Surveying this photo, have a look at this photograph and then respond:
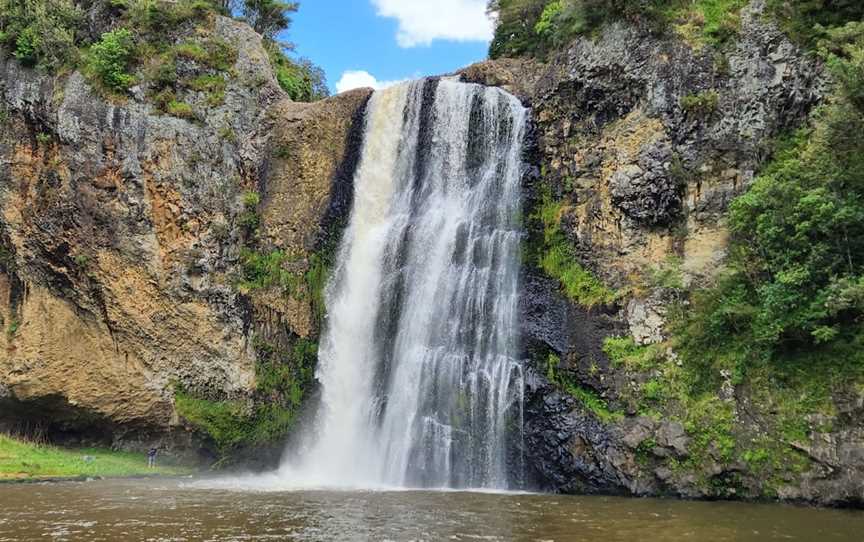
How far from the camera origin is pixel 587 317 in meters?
19.7

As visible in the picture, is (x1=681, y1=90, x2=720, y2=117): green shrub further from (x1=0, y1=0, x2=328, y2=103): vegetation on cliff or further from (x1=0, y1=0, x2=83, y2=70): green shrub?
(x1=0, y1=0, x2=83, y2=70): green shrub

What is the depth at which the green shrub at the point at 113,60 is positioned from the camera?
2614 centimetres

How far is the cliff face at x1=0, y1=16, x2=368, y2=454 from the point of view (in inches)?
938

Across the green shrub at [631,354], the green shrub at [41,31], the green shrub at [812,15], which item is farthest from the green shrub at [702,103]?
the green shrub at [41,31]

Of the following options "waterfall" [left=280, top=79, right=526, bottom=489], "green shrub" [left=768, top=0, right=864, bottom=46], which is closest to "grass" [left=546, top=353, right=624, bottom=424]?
"waterfall" [left=280, top=79, right=526, bottom=489]

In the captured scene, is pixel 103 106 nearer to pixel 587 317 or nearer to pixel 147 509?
pixel 147 509

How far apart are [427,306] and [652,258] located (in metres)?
7.01

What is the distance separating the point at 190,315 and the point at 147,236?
3.24 metres

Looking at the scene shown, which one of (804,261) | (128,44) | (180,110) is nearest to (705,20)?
(804,261)

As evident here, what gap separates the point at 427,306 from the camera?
864 inches

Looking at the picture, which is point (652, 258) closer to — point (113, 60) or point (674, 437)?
point (674, 437)

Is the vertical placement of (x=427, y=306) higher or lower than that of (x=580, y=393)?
higher

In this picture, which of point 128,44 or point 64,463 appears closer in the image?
point 64,463

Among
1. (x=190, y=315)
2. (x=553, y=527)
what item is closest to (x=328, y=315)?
(x=190, y=315)
